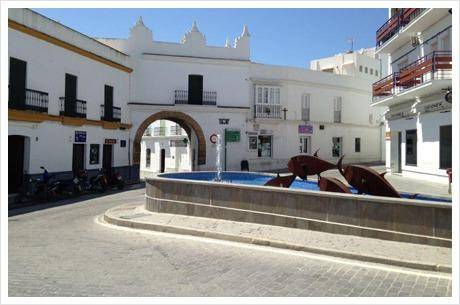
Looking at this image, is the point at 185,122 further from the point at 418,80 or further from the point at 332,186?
the point at 332,186

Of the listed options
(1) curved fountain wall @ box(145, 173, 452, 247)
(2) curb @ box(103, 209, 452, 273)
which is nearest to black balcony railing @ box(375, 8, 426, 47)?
(1) curved fountain wall @ box(145, 173, 452, 247)

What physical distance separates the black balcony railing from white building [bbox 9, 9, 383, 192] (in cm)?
886

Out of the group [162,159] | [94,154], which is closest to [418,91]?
[94,154]

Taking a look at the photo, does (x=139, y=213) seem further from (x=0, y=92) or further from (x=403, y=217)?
(x=403, y=217)

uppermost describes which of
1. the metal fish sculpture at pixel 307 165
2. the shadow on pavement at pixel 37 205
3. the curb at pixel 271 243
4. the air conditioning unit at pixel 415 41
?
the air conditioning unit at pixel 415 41

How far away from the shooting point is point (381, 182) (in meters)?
9.33

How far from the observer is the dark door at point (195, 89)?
2767 centimetres

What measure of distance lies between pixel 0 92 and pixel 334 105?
94.7ft

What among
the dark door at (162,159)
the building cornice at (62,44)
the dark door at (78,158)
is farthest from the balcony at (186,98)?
the dark door at (162,159)

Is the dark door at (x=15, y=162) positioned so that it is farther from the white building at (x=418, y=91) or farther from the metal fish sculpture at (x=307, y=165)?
the white building at (x=418, y=91)

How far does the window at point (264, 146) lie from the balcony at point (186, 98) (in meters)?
4.88

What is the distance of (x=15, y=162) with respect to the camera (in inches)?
656

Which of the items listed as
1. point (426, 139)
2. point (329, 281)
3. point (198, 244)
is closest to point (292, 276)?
point (329, 281)

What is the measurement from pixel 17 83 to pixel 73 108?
413 centimetres
